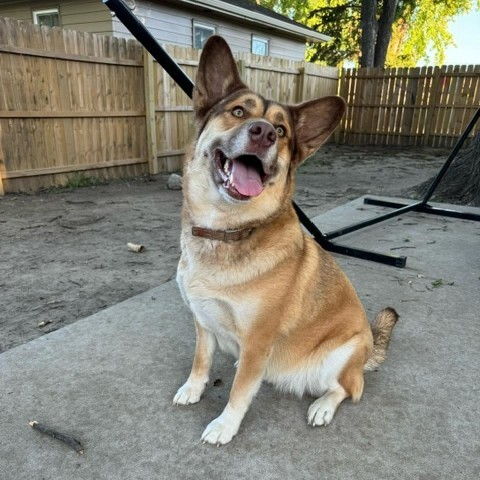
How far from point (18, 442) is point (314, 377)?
4.71 ft

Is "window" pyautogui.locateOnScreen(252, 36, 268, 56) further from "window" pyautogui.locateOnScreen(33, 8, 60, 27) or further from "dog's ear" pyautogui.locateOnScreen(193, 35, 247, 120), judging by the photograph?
"dog's ear" pyautogui.locateOnScreen(193, 35, 247, 120)

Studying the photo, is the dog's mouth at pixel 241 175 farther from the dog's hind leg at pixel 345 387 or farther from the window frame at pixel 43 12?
the window frame at pixel 43 12

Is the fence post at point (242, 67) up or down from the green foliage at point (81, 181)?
up

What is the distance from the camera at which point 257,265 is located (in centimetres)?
191

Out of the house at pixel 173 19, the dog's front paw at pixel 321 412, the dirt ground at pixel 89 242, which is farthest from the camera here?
the house at pixel 173 19

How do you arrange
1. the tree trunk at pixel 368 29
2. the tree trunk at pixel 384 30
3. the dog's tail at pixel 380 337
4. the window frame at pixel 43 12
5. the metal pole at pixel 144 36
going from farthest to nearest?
the tree trunk at pixel 384 30
the tree trunk at pixel 368 29
the window frame at pixel 43 12
the metal pole at pixel 144 36
the dog's tail at pixel 380 337

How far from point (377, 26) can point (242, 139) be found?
800 inches

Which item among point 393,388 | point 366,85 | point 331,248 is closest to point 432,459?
point 393,388

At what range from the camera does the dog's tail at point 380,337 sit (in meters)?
2.40

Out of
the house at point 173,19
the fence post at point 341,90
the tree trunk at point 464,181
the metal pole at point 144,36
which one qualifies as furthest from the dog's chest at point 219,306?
the fence post at point 341,90

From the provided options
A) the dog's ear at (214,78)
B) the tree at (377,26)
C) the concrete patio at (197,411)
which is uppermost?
the tree at (377,26)

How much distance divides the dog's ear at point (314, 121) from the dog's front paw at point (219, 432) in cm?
136

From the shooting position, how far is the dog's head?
1857mm

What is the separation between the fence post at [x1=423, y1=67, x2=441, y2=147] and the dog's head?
14.0 meters
